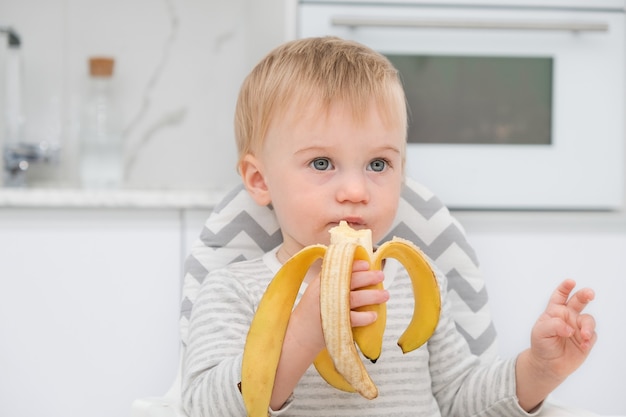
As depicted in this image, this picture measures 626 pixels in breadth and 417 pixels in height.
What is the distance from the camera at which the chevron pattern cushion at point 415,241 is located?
1146mm

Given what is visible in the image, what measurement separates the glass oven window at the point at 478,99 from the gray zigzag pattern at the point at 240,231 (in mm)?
624

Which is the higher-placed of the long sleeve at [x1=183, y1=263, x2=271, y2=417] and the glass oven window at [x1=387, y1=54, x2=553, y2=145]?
the glass oven window at [x1=387, y1=54, x2=553, y2=145]

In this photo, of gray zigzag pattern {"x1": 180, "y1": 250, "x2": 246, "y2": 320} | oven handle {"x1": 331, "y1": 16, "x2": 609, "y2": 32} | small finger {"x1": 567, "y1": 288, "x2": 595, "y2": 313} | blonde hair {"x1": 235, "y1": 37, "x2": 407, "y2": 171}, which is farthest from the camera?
oven handle {"x1": 331, "y1": 16, "x2": 609, "y2": 32}

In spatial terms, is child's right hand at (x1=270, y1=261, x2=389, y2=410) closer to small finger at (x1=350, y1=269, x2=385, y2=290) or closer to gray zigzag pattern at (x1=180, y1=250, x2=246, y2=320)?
small finger at (x1=350, y1=269, x2=385, y2=290)

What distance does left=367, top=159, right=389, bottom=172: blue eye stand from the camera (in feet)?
3.18

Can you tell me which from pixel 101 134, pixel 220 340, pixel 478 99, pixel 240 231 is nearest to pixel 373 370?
pixel 220 340

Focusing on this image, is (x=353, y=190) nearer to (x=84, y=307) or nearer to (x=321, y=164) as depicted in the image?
(x=321, y=164)

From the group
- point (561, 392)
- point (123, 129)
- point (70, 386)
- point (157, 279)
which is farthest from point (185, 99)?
point (561, 392)

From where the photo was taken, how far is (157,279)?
154cm

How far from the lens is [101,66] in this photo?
199cm

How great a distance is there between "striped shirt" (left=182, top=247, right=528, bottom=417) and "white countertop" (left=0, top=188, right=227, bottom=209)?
485mm

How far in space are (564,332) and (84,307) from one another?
93cm

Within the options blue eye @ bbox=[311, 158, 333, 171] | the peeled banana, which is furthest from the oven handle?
the peeled banana

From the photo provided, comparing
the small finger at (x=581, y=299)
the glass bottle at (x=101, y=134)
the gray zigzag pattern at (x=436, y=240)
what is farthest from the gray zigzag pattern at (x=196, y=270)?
the glass bottle at (x=101, y=134)
